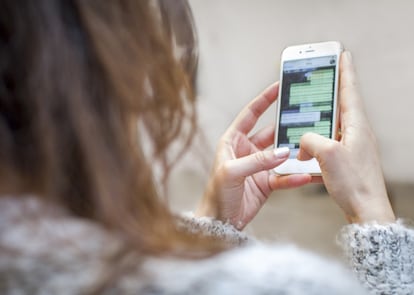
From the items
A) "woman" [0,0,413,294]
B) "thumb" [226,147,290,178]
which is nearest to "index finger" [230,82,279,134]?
"thumb" [226,147,290,178]

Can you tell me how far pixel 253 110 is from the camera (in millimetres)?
802

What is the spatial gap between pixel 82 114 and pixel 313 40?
4.41 feet

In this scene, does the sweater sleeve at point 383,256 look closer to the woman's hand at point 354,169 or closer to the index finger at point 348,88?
the woman's hand at point 354,169

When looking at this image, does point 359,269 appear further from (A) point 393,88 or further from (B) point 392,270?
(A) point 393,88

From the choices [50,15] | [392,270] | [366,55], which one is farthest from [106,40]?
[366,55]

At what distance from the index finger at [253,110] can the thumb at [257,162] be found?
0.10 meters

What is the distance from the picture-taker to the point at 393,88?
164cm

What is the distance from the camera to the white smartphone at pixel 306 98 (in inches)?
29.6

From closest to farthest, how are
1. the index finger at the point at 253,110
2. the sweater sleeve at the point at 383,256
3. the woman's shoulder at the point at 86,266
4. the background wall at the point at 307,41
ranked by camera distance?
the woman's shoulder at the point at 86,266 < the sweater sleeve at the point at 383,256 < the index finger at the point at 253,110 < the background wall at the point at 307,41

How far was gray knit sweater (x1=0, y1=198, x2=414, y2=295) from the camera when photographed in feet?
1.11

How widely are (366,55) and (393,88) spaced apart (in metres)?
0.11

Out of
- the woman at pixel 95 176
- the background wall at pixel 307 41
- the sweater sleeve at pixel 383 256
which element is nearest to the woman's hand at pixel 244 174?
the sweater sleeve at pixel 383 256

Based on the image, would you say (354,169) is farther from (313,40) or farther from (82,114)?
(313,40)

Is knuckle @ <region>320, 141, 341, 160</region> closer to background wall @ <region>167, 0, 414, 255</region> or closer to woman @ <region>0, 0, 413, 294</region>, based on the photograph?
woman @ <region>0, 0, 413, 294</region>
